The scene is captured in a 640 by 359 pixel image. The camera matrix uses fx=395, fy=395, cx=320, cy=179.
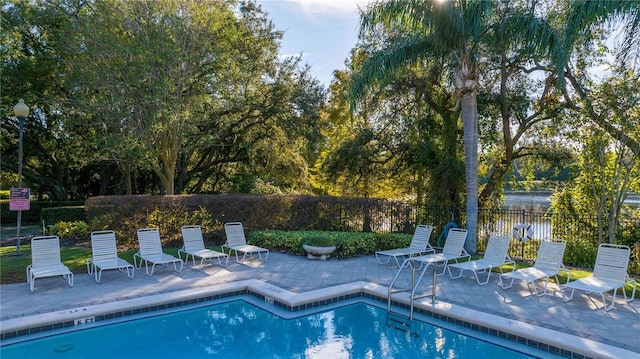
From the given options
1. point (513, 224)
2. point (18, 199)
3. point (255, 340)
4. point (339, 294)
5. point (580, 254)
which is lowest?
point (255, 340)

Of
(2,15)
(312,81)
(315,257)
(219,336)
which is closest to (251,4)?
(312,81)

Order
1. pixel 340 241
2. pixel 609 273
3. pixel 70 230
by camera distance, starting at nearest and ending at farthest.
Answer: pixel 609 273
pixel 340 241
pixel 70 230

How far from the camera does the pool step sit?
661 centimetres

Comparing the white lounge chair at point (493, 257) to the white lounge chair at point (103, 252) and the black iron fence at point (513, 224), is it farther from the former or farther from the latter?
the white lounge chair at point (103, 252)

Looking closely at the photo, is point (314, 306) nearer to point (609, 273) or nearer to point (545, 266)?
point (545, 266)

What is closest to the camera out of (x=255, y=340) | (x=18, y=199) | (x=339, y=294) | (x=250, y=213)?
(x=255, y=340)

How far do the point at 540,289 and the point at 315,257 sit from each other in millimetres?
5607

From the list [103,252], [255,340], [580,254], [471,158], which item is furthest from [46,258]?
[580,254]

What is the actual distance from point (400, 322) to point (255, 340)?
2.49 meters

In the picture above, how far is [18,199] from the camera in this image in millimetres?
10258

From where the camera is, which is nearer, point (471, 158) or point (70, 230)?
point (471, 158)

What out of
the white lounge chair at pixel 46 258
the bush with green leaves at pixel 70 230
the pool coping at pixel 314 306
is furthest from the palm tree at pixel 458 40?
the bush with green leaves at pixel 70 230

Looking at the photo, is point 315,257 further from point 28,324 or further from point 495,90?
point 495,90

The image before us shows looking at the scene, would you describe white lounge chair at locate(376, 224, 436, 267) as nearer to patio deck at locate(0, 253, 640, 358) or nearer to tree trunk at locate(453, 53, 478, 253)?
patio deck at locate(0, 253, 640, 358)
